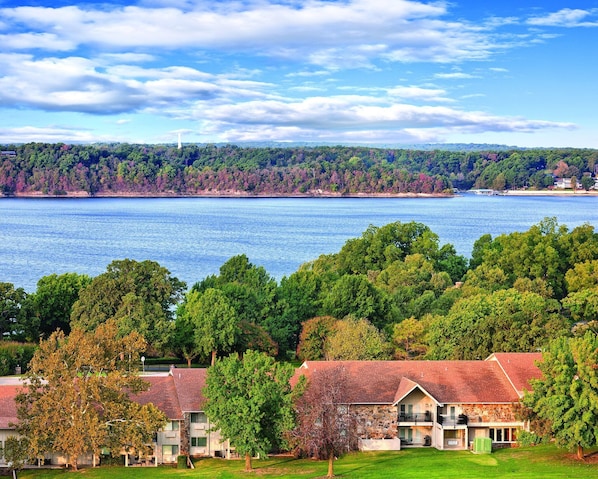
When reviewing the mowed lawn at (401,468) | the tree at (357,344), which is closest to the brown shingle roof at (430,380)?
the mowed lawn at (401,468)

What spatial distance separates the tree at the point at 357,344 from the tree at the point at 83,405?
15.3m

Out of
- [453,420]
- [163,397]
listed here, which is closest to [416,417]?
[453,420]

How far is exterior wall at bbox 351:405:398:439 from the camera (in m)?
37.8

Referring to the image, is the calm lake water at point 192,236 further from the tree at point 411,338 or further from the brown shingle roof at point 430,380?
the brown shingle roof at point 430,380

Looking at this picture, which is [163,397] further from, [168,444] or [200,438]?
[200,438]

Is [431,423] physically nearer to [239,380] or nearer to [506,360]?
[506,360]

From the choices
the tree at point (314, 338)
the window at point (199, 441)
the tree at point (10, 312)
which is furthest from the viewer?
the tree at point (10, 312)

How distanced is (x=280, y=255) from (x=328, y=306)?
199 feet

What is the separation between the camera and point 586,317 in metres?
60.1

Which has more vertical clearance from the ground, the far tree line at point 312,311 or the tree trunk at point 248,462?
the far tree line at point 312,311

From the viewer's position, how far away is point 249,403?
111 ft

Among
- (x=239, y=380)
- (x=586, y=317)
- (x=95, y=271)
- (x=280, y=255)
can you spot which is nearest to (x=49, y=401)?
(x=239, y=380)

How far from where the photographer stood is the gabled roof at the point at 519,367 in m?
38.9

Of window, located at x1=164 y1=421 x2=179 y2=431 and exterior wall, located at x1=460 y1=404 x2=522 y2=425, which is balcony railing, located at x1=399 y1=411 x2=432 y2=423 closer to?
exterior wall, located at x1=460 y1=404 x2=522 y2=425
